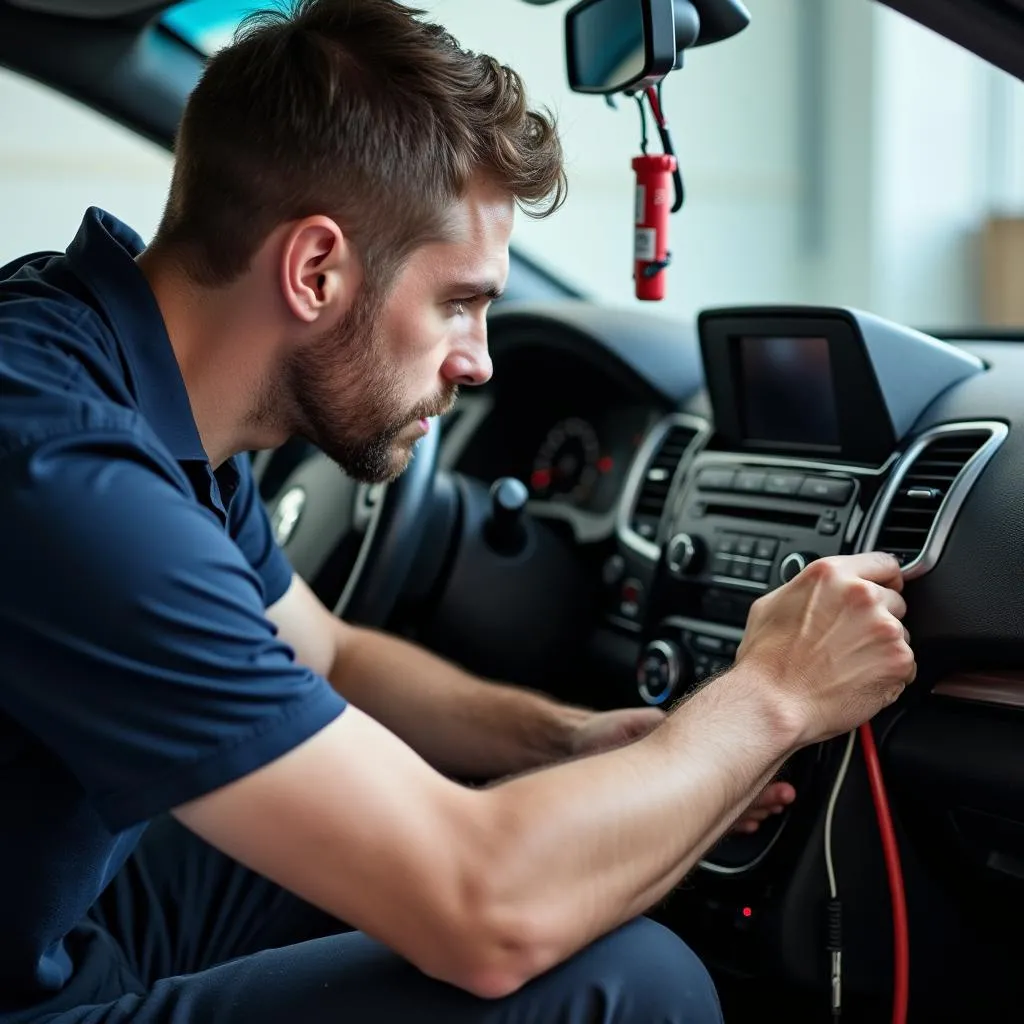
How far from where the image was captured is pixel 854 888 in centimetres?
152

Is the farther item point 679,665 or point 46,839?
point 679,665

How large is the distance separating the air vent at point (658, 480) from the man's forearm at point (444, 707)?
0.44m

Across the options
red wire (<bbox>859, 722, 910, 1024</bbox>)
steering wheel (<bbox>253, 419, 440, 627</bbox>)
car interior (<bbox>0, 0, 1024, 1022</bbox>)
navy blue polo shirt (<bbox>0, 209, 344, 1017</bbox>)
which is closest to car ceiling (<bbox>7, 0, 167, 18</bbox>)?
car interior (<bbox>0, 0, 1024, 1022</bbox>)

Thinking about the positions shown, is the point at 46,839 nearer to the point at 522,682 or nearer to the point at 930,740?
the point at 930,740

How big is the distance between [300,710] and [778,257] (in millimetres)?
5540

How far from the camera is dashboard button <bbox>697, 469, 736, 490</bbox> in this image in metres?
1.80

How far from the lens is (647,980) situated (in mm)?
1077

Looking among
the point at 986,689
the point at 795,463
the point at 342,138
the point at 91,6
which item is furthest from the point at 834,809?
the point at 91,6

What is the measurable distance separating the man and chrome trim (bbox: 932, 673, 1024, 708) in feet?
0.41

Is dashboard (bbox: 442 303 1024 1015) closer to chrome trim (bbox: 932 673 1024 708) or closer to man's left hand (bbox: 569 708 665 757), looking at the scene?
chrome trim (bbox: 932 673 1024 708)

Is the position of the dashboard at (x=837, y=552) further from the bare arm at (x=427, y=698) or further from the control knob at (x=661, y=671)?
the bare arm at (x=427, y=698)

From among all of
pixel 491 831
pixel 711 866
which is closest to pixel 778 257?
pixel 711 866

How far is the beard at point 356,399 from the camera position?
4.06 ft

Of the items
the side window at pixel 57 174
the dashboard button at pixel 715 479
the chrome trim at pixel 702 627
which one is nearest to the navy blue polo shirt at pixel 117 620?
the chrome trim at pixel 702 627
